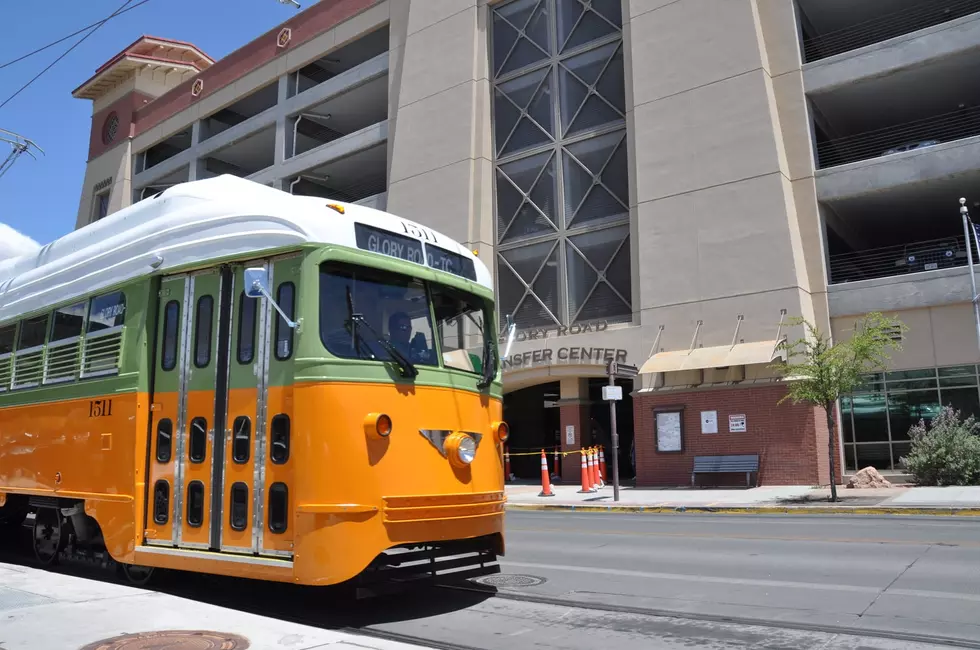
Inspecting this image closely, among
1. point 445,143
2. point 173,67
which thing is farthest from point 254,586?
point 173,67

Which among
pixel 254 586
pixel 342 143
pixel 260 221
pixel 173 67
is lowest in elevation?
pixel 254 586

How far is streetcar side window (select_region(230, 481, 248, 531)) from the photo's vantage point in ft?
23.1

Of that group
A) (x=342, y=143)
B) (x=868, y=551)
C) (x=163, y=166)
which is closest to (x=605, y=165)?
(x=342, y=143)

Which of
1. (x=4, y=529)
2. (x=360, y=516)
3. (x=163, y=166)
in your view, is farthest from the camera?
(x=163, y=166)

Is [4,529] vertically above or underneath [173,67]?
underneath

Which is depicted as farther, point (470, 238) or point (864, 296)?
point (470, 238)

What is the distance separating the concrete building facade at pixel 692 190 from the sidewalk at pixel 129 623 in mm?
18183

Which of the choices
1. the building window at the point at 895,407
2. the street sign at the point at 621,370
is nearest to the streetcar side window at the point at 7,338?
the street sign at the point at 621,370

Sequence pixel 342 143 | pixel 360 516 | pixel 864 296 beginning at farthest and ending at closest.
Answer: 1. pixel 342 143
2. pixel 864 296
3. pixel 360 516

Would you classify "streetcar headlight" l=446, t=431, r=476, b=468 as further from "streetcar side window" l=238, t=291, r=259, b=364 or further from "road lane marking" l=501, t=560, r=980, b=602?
"road lane marking" l=501, t=560, r=980, b=602

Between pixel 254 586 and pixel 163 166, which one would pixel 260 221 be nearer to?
pixel 254 586

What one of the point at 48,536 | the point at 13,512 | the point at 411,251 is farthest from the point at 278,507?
the point at 13,512

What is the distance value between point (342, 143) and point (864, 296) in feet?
70.6

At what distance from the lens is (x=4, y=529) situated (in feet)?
37.1
